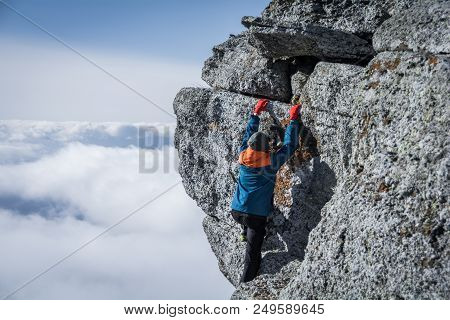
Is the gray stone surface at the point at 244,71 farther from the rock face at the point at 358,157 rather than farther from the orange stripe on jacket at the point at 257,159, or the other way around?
the orange stripe on jacket at the point at 257,159

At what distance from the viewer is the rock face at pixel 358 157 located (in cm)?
729

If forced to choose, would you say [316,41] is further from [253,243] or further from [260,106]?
[253,243]

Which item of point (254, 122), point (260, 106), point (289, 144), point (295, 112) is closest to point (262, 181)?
point (289, 144)

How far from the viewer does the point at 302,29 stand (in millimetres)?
12727

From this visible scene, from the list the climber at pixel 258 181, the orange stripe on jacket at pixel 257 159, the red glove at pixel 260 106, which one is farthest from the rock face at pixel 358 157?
the orange stripe on jacket at pixel 257 159

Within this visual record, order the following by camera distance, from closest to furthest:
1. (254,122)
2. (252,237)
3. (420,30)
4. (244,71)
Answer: (420,30)
(252,237)
(254,122)
(244,71)

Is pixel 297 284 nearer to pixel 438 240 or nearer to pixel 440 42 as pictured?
pixel 438 240

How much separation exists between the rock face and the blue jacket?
24.5 inches

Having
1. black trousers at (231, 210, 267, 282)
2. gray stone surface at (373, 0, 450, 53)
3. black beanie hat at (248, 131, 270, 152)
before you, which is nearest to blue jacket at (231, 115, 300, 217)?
black trousers at (231, 210, 267, 282)

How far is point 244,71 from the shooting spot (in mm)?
15633

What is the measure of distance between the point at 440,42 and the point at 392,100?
4.44 feet

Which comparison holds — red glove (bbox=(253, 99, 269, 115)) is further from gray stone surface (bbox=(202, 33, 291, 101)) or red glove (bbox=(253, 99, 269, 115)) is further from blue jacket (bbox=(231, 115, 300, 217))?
blue jacket (bbox=(231, 115, 300, 217))

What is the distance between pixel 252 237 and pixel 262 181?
65.0 inches

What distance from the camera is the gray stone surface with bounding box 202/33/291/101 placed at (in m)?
14.6
